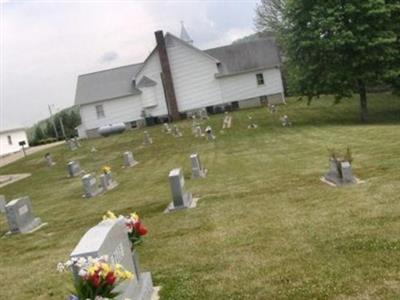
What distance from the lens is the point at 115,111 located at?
54875 mm

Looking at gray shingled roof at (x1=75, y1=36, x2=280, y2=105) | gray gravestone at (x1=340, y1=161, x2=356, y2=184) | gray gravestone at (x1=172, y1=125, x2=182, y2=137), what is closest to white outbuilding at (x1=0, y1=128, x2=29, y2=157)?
gray shingled roof at (x1=75, y1=36, x2=280, y2=105)

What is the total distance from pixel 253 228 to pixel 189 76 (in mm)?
42898

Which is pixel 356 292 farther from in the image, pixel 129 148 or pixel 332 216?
pixel 129 148

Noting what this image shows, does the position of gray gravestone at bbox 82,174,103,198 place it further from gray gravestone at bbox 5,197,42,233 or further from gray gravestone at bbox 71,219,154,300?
gray gravestone at bbox 71,219,154,300

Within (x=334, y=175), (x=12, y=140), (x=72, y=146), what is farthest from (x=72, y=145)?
(x=334, y=175)

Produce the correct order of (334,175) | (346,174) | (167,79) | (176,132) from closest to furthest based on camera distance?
1. (346,174)
2. (334,175)
3. (176,132)
4. (167,79)

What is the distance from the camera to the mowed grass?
332 inches

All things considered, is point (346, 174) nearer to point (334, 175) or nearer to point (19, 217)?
point (334, 175)

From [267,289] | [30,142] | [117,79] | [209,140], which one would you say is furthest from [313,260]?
[30,142]

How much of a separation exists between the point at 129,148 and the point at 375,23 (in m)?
18.8

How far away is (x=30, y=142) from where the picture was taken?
→ 7194 cm

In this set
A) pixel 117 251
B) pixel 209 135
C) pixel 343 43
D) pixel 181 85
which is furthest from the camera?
pixel 181 85

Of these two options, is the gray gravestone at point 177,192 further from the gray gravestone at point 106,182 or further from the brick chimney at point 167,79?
the brick chimney at point 167,79

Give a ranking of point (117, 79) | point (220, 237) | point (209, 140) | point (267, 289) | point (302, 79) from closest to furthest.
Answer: point (267, 289), point (220, 237), point (209, 140), point (302, 79), point (117, 79)
